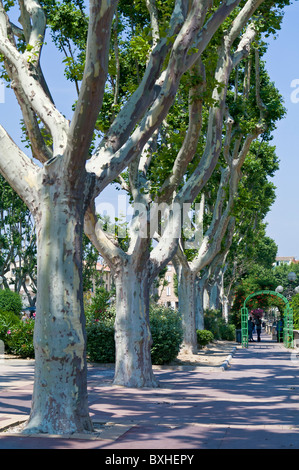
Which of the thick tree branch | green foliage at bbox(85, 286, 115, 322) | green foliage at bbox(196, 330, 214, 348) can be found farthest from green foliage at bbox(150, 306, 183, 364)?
the thick tree branch

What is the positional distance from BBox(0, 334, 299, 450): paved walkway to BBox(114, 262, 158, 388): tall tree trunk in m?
0.40

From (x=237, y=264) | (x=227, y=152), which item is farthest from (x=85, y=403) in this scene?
(x=237, y=264)

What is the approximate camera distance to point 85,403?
7.73 m

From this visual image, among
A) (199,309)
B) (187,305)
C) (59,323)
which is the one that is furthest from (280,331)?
(59,323)

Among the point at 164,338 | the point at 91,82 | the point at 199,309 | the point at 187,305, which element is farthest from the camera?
the point at 199,309

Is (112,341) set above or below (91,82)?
below

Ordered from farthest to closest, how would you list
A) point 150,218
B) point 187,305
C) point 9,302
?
1. point 9,302
2. point 187,305
3. point 150,218

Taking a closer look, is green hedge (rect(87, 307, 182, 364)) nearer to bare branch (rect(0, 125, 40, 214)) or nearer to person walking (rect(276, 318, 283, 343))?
bare branch (rect(0, 125, 40, 214))

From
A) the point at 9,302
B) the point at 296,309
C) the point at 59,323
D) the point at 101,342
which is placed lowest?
the point at 101,342

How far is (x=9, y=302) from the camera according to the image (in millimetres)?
27875

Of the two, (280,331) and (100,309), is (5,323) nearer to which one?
(100,309)

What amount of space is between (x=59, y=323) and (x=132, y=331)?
5.93m

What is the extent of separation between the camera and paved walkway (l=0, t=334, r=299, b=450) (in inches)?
276

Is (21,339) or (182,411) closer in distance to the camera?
(182,411)
